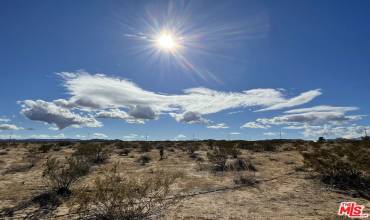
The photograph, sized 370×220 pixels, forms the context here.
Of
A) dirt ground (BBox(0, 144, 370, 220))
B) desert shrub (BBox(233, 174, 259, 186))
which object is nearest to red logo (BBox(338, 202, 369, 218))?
dirt ground (BBox(0, 144, 370, 220))

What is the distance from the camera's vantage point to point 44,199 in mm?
9094

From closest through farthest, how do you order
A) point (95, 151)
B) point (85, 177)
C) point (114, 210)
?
point (114, 210), point (85, 177), point (95, 151)

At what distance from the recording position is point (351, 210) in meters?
7.81

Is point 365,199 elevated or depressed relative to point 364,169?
depressed

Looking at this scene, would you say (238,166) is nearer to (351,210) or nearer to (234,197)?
(234,197)

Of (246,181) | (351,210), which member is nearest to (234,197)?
(246,181)

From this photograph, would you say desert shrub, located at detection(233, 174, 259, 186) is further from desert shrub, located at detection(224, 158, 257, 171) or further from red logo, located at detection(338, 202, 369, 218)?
red logo, located at detection(338, 202, 369, 218)

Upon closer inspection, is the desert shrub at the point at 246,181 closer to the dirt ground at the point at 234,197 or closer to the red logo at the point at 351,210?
the dirt ground at the point at 234,197

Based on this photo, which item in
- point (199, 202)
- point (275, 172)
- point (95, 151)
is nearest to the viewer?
point (199, 202)

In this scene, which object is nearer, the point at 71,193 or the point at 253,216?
the point at 253,216

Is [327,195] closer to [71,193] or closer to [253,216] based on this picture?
[253,216]

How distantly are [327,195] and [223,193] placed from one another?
3.72 meters

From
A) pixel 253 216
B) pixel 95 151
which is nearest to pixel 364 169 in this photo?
pixel 253 216

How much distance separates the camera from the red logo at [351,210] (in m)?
7.36
